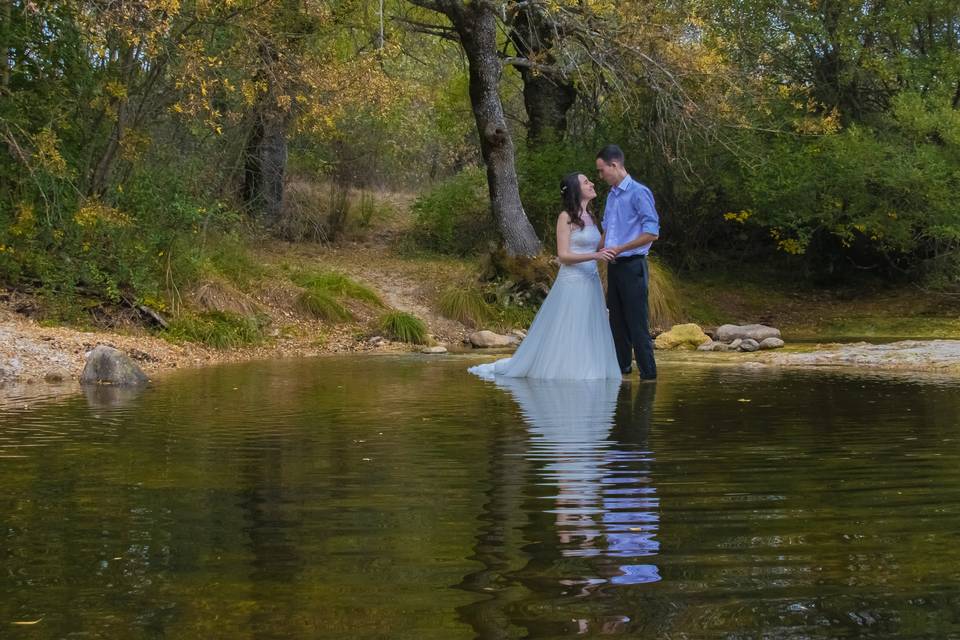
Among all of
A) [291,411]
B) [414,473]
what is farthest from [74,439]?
[414,473]

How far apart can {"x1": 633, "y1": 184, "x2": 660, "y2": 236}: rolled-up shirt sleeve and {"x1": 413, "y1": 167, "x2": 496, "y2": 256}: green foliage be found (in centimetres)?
1372

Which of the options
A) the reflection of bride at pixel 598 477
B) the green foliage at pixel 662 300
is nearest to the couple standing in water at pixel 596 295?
the reflection of bride at pixel 598 477

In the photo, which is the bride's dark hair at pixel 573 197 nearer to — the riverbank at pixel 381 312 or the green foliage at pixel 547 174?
the riverbank at pixel 381 312

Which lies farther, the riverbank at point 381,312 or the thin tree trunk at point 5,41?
the thin tree trunk at point 5,41

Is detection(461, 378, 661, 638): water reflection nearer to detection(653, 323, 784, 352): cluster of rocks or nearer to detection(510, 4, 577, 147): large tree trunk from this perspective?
detection(653, 323, 784, 352): cluster of rocks

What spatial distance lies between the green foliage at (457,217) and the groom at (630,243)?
13.4m

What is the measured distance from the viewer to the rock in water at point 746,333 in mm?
17484

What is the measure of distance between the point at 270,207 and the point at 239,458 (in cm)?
1869

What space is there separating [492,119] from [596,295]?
31.7 feet

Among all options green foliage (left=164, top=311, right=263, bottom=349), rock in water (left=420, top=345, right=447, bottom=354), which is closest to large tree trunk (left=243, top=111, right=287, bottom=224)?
green foliage (left=164, top=311, right=263, bottom=349)

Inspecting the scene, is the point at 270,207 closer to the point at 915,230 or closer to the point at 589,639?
the point at 915,230

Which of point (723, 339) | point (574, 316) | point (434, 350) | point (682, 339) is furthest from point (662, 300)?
point (574, 316)

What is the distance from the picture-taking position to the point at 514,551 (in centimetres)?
403

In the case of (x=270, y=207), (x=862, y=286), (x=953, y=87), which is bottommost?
(x=862, y=286)
